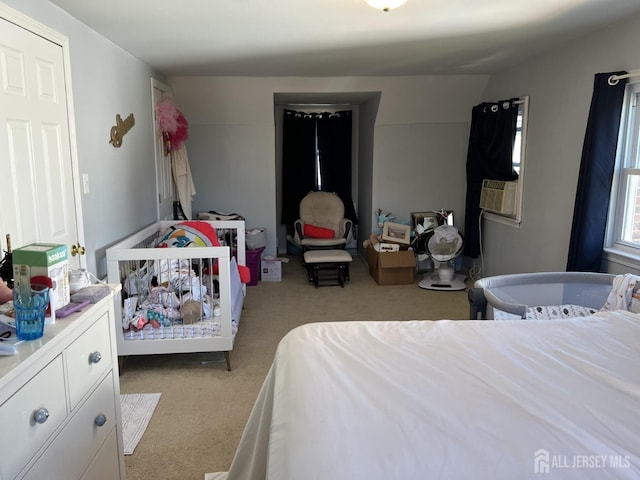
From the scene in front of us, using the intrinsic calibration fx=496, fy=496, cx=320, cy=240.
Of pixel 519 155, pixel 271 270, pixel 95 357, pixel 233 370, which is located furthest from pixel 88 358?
pixel 519 155

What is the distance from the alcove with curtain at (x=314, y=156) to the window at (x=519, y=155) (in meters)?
Result: 2.53

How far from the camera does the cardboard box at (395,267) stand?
5.18 meters

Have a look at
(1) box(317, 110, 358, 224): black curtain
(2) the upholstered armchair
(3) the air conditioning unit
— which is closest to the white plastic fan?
(3) the air conditioning unit

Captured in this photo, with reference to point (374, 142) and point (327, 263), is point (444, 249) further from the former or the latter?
point (374, 142)

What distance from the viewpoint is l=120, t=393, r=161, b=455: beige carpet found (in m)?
2.40

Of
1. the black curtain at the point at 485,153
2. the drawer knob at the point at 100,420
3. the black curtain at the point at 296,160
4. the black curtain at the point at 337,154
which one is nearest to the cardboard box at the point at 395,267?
the black curtain at the point at 485,153

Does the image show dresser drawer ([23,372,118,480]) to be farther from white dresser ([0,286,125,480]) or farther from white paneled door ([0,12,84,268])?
white paneled door ([0,12,84,268])

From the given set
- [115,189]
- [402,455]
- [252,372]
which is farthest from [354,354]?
[115,189]

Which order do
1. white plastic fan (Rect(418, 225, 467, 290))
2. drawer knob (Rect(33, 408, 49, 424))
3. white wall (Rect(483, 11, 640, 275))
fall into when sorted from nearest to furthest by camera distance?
drawer knob (Rect(33, 408, 49, 424)) < white wall (Rect(483, 11, 640, 275)) < white plastic fan (Rect(418, 225, 467, 290))

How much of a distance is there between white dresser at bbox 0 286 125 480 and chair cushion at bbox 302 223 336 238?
4240mm

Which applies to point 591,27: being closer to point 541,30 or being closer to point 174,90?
point 541,30

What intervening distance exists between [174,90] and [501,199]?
344 cm

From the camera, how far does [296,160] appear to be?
21.7ft

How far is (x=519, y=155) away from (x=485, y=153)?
0.48 metres
